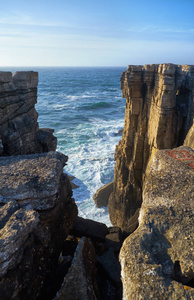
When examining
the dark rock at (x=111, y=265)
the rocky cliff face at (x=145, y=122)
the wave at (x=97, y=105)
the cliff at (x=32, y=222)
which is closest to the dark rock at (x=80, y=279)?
the cliff at (x=32, y=222)

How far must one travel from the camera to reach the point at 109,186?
14.6 metres

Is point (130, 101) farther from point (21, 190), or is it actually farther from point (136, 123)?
point (21, 190)

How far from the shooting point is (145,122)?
34.3 feet

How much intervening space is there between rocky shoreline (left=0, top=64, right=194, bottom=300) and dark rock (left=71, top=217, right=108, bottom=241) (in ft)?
0.09

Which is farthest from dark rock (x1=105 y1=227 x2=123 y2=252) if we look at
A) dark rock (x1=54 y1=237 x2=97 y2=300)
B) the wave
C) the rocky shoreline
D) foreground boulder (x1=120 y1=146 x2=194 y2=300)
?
the wave

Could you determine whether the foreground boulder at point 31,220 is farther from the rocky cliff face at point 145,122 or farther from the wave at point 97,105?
the wave at point 97,105

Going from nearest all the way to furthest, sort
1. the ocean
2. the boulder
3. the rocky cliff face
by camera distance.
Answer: the rocky cliff face → the boulder → the ocean

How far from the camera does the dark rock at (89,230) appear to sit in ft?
19.1

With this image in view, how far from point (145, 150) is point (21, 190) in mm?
7473

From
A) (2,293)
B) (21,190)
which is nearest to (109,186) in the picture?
(21,190)

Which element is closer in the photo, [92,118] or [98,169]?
[98,169]

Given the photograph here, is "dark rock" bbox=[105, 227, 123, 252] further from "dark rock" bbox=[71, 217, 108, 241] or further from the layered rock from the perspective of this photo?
the layered rock

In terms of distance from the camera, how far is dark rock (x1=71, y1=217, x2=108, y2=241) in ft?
19.1

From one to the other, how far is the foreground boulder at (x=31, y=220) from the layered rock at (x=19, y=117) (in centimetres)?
179
